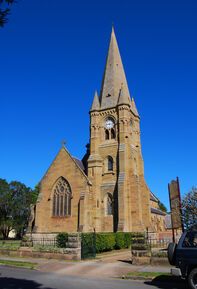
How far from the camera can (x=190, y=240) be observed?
9.66m

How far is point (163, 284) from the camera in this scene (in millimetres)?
10844

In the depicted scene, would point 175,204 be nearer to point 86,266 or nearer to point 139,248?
point 139,248

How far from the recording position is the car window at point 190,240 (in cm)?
955

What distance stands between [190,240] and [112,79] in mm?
35767

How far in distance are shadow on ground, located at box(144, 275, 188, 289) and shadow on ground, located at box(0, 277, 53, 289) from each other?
13.8 feet

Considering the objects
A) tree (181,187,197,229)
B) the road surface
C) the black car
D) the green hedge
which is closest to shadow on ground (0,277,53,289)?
the road surface

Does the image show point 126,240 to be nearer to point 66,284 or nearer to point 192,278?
point 66,284

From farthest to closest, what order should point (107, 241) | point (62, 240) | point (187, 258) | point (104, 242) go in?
point (107, 241) → point (104, 242) → point (62, 240) → point (187, 258)

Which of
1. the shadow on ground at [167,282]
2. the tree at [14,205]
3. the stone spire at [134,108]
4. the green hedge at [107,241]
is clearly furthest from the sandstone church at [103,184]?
the tree at [14,205]

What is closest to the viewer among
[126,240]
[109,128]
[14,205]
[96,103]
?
[126,240]

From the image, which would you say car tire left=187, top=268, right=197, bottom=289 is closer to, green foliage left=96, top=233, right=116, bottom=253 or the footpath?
the footpath

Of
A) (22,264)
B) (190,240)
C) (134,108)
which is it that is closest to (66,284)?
(190,240)

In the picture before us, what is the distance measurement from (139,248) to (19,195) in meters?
50.1

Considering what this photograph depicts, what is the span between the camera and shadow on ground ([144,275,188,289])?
1041 centimetres
